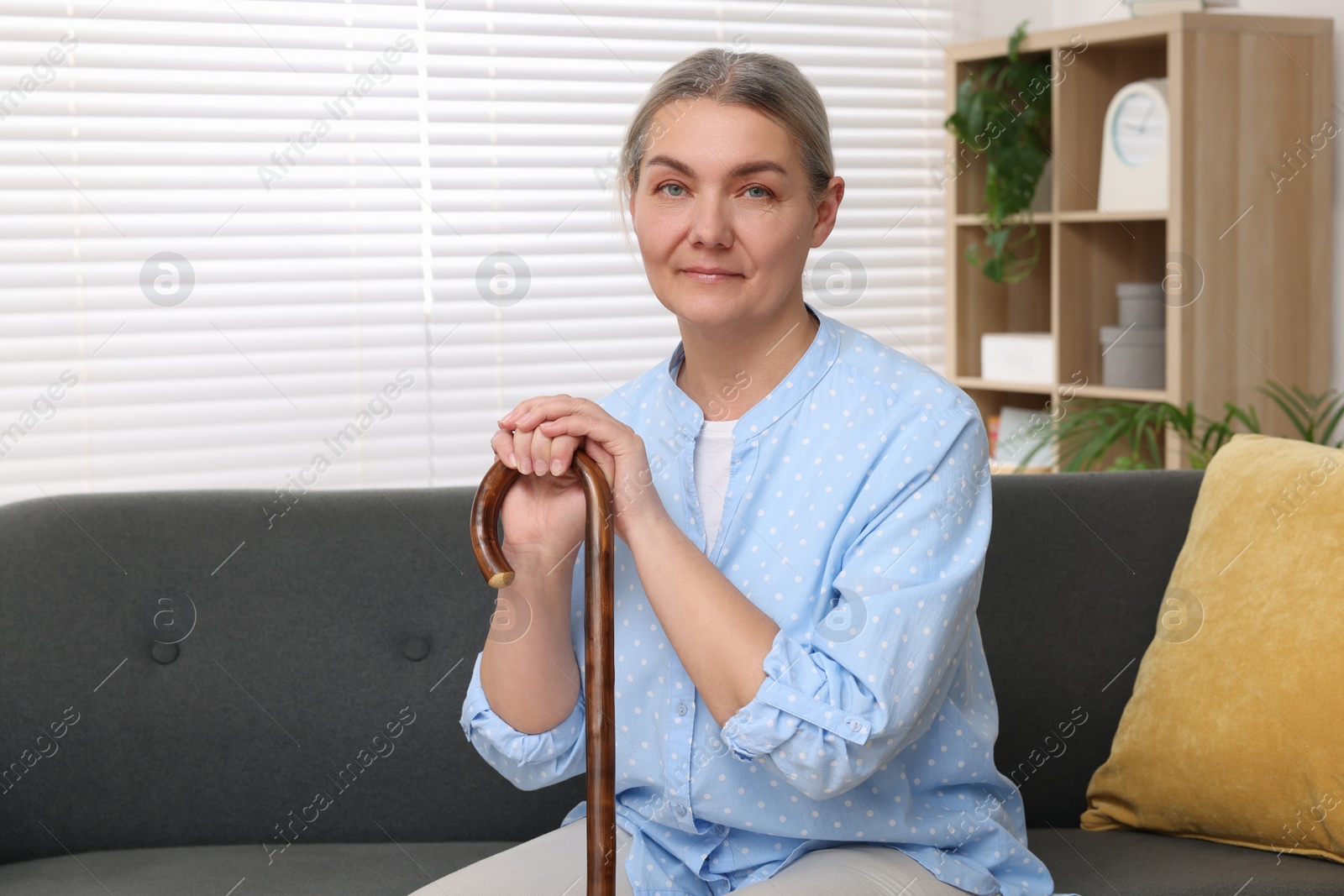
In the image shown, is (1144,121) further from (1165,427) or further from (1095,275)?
(1165,427)

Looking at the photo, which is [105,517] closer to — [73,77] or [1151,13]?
[73,77]

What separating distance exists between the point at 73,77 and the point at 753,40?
1.70 meters

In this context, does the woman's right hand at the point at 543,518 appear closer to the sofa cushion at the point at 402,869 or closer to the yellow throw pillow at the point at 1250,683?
the sofa cushion at the point at 402,869

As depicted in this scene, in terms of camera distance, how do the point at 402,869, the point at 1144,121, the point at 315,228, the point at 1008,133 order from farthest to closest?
the point at 1008,133 < the point at 315,228 < the point at 1144,121 < the point at 402,869

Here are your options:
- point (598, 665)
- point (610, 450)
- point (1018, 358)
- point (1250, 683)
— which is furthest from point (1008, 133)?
point (598, 665)

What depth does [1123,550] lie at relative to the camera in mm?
1853

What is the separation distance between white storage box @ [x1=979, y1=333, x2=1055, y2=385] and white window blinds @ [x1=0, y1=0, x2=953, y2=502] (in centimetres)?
54

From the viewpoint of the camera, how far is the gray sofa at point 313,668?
1.76m

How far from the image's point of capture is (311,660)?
1.81m

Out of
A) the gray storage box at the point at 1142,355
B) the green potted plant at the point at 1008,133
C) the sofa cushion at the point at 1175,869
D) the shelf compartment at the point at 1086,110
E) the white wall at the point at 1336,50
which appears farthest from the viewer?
the green potted plant at the point at 1008,133

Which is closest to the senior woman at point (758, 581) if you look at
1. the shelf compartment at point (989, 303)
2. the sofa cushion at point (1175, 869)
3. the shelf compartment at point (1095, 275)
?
the sofa cushion at point (1175, 869)

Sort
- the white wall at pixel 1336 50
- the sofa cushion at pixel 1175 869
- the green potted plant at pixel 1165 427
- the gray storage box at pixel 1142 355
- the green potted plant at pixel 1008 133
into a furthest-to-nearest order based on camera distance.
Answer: the green potted plant at pixel 1008 133 < the gray storage box at pixel 1142 355 < the white wall at pixel 1336 50 < the green potted plant at pixel 1165 427 < the sofa cushion at pixel 1175 869

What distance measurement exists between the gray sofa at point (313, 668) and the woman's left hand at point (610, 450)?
68 cm

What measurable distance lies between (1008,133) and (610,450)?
2.36m
